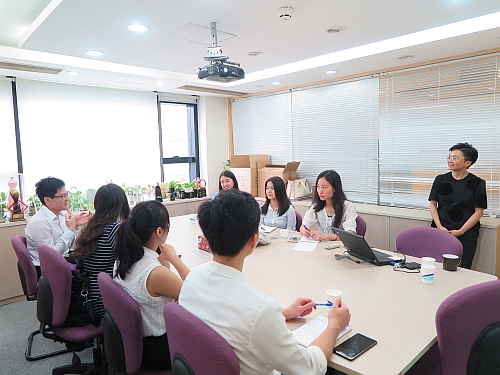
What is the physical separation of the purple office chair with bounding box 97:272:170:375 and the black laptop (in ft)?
4.39

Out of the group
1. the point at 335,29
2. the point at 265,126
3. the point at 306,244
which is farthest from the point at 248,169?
the point at 335,29

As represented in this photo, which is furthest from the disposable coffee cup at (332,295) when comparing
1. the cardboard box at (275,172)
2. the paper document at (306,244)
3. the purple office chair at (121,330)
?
the cardboard box at (275,172)

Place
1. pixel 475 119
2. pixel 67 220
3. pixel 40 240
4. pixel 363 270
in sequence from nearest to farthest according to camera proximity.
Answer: pixel 363 270 < pixel 40 240 < pixel 67 220 < pixel 475 119

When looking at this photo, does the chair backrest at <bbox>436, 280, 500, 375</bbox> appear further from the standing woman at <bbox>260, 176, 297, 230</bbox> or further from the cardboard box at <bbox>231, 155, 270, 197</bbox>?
the cardboard box at <bbox>231, 155, 270, 197</bbox>

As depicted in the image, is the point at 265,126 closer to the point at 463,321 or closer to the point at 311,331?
the point at 311,331

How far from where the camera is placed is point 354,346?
4.31 feet

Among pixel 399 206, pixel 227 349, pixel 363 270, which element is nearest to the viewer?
pixel 227 349

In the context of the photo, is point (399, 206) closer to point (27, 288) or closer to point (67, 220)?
point (67, 220)

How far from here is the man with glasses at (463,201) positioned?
10.1ft

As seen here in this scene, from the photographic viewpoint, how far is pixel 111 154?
192 inches

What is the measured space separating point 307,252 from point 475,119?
2420 mm

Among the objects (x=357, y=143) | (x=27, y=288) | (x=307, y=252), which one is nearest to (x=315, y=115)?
(x=357, y=143)

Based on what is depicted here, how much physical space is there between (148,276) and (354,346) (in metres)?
Result: 0.93

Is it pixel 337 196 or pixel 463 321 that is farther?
pixel 337 196
